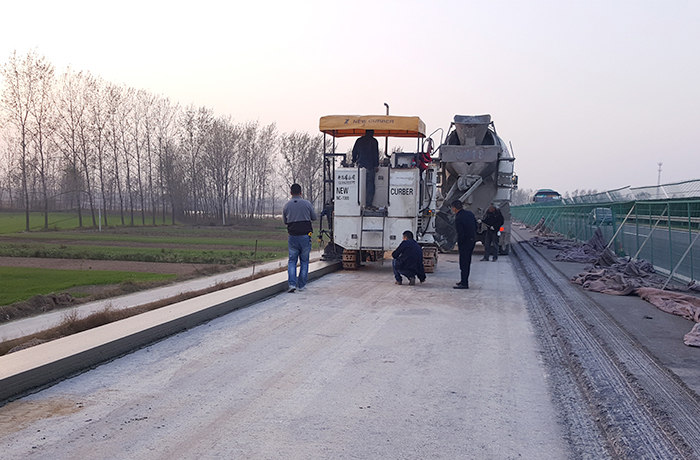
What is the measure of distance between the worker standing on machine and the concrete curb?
5830 millimetres

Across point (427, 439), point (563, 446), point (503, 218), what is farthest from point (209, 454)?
point (503, 218)

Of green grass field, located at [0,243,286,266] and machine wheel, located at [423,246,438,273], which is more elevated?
machine wheel, located at [423,246,438,273]

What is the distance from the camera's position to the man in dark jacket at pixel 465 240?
12.6 m

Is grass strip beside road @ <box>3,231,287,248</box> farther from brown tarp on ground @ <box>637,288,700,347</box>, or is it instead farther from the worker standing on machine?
brown tarp on ground @ <box>637,288,700,347</box>

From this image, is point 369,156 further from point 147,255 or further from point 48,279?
point 147,255

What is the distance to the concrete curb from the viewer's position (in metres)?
5.35

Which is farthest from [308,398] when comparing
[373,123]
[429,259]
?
[373,123]

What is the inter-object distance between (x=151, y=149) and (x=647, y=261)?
229 feet

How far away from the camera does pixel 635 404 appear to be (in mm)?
5277

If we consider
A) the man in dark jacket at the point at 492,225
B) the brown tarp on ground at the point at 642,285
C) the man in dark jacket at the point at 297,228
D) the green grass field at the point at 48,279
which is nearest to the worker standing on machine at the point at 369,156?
the man in dark jacket at the point at 297,228

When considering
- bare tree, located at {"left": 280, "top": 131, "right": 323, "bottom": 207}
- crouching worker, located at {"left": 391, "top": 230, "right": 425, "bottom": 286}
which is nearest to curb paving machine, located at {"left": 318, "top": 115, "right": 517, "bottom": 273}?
crouching worker, located at {"left": 391, "top": 230, "right": 425, "bottom": 286}

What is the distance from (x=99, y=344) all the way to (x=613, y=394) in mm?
5319

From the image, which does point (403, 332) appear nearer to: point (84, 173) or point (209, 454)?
point (209, 454)

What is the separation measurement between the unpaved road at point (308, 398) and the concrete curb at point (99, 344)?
0.55ft
